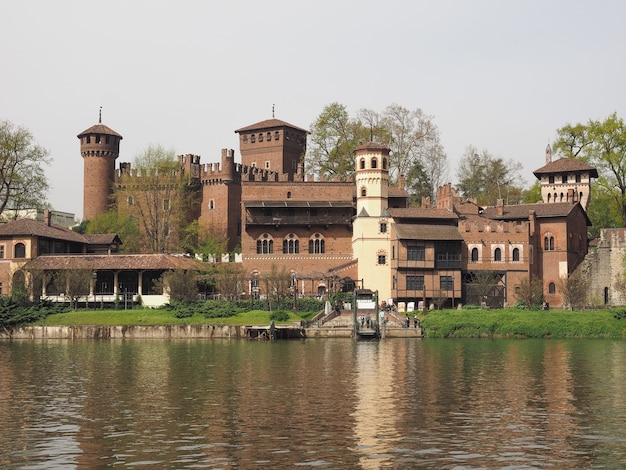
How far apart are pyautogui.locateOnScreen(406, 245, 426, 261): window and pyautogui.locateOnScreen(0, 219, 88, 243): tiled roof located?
2522 centimetres

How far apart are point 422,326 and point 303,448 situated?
118 ft

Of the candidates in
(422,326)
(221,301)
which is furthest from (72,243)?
(422,326)

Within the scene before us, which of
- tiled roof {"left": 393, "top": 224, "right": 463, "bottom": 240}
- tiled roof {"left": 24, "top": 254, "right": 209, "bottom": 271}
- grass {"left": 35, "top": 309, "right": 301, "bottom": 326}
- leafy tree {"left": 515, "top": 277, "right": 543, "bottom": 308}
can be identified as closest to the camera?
grass {"left": 35, "top": 309, "right": 301, "bottom": 326}

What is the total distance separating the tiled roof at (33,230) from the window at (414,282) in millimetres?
25361

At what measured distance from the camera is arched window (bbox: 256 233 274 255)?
72.2 meters

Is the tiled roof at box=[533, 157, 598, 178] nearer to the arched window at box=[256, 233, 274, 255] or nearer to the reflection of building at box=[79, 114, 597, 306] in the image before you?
the reflection of building at box=[79, 114, 597, 306]

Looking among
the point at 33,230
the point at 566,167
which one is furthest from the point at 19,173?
the point at 566,167

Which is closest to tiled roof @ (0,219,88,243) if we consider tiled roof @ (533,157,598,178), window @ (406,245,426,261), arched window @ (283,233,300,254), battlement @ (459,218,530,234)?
arched window @ (283,233,300,254)

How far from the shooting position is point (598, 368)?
35469mm

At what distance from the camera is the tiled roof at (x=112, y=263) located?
6322 centimetres

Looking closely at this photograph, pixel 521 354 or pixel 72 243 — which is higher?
pixel 72 243

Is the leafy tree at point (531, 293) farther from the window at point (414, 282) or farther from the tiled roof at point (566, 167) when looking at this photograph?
the tiled roof at point (566, 167)

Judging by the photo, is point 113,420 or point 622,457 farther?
point 113,420

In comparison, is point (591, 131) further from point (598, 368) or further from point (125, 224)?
point (598, 368)
